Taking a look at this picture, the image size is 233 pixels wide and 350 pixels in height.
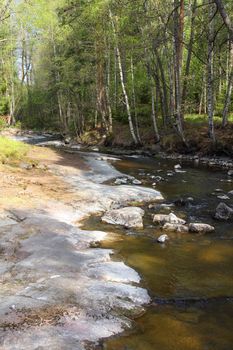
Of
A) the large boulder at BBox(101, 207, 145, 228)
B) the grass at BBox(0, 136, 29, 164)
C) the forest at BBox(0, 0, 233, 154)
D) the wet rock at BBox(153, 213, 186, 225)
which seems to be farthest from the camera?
the forest at BBox(0, 0, 233, 154)

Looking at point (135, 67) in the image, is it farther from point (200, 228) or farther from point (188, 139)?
point (200, 228)

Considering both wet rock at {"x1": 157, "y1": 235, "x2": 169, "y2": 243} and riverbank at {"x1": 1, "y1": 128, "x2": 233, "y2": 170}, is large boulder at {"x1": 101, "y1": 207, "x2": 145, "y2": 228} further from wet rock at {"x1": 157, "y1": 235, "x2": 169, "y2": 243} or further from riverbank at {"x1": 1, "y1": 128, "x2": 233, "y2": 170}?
riverbank at {"x1": 1, "y1": 128, "x2": 233, "y2": 170}

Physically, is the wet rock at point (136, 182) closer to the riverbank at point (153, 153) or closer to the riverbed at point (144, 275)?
the riverbed at point (144, 275)

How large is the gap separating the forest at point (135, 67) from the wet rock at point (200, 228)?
918 centimetres

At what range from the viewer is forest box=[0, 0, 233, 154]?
2294 centimetres

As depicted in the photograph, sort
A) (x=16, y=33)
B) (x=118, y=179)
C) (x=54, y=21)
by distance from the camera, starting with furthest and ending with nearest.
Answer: (x=16, y=33)
(x=54, y=21)
(x=118, y=179)

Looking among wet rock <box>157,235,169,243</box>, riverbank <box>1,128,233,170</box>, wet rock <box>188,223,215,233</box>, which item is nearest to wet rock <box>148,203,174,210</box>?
wet rock <box>188,223,215,233</box>

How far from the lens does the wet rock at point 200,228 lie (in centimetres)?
971

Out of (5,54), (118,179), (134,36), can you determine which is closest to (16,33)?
(5,54)

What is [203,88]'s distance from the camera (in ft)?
106

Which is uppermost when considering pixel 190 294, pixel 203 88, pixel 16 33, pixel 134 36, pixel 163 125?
pixel 16 33

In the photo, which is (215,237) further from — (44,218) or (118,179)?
(118,179)

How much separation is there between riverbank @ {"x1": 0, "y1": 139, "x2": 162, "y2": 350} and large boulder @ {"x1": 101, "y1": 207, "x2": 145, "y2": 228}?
748 mm

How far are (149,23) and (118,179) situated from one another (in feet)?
41.7
